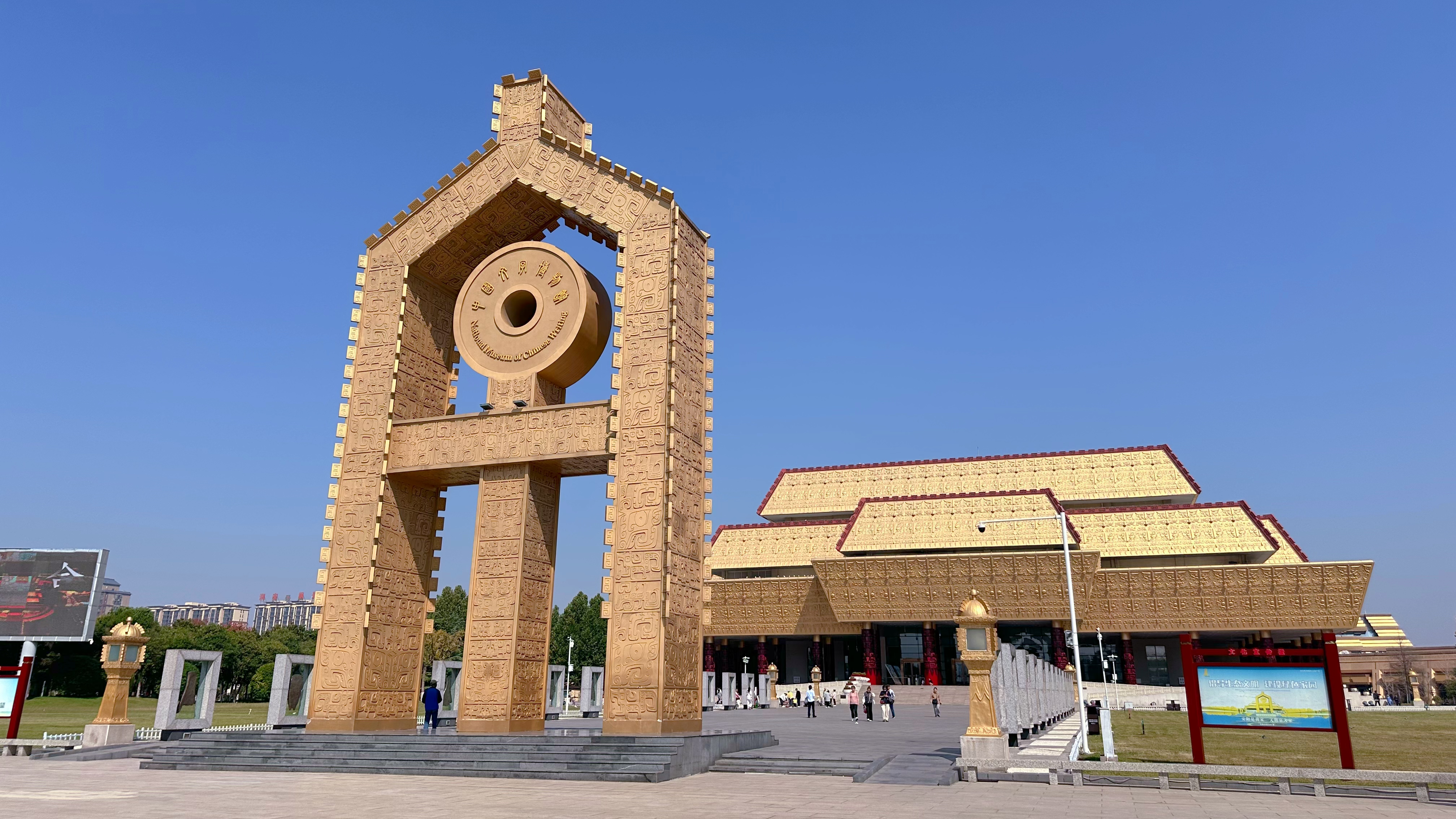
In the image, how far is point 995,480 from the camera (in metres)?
65.7

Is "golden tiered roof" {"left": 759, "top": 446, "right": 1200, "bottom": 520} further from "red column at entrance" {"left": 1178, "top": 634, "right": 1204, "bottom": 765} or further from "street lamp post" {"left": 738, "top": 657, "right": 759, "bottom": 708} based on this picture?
"red column at entrance" {"left": 1178, "top": 634, "right": 1204, "bottom": 765}

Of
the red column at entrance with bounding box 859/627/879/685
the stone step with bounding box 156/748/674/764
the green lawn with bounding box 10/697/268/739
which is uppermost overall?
the red column at entrance with bounding box 859/627/879/685

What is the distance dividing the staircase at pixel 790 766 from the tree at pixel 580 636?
234ft

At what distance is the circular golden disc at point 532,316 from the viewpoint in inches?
834

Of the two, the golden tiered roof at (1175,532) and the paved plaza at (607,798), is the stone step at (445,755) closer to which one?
the paved plaza at (607,798)

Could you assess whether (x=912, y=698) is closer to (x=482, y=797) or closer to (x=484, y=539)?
(x=484, y=539)

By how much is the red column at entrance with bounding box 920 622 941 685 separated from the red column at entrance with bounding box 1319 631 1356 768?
43024mm

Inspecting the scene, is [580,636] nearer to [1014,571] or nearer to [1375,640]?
[1014,571]

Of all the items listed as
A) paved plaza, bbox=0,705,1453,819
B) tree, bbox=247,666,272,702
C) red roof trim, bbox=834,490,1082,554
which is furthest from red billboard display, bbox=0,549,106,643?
paved plaza, bbox=0,705,1453,819

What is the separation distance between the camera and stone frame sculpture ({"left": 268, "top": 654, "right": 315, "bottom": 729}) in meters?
23.4

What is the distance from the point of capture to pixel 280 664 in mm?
24031

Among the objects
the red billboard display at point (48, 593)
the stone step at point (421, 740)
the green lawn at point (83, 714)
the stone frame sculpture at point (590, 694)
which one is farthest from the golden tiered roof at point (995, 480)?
the stone step at point (421, 740)

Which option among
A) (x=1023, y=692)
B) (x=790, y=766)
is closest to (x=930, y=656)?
(x=1023, y=692)

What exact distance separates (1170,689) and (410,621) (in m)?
50.1
